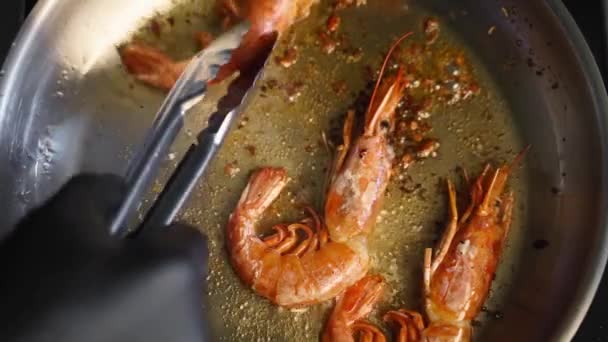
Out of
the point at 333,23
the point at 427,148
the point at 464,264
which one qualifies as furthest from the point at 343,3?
the point at 464,264

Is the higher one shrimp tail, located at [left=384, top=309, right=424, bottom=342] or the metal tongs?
the metal tongs

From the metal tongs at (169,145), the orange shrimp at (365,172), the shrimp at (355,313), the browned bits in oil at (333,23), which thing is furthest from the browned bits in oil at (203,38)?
the shrimp at (355,313)

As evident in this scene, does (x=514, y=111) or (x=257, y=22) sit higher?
(x=257, y=22)

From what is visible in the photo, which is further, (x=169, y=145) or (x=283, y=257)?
(x=283, y=257)

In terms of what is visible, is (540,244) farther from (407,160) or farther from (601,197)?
(407,160)

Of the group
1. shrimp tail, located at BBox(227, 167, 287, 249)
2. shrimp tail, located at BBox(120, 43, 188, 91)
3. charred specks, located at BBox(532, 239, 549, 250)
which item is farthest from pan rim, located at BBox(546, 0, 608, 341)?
shrimp tail, located at BBox(120, 43, 188, 91)

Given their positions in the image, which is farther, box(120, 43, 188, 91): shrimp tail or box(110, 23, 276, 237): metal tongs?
box(120, 43, 188, 91): shrimp tail

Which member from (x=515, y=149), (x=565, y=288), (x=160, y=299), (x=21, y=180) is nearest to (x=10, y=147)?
(x=21, y=180)

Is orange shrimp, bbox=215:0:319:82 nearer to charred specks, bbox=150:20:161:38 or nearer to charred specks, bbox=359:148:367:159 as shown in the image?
charred specks, bbox=150:20:161:38
